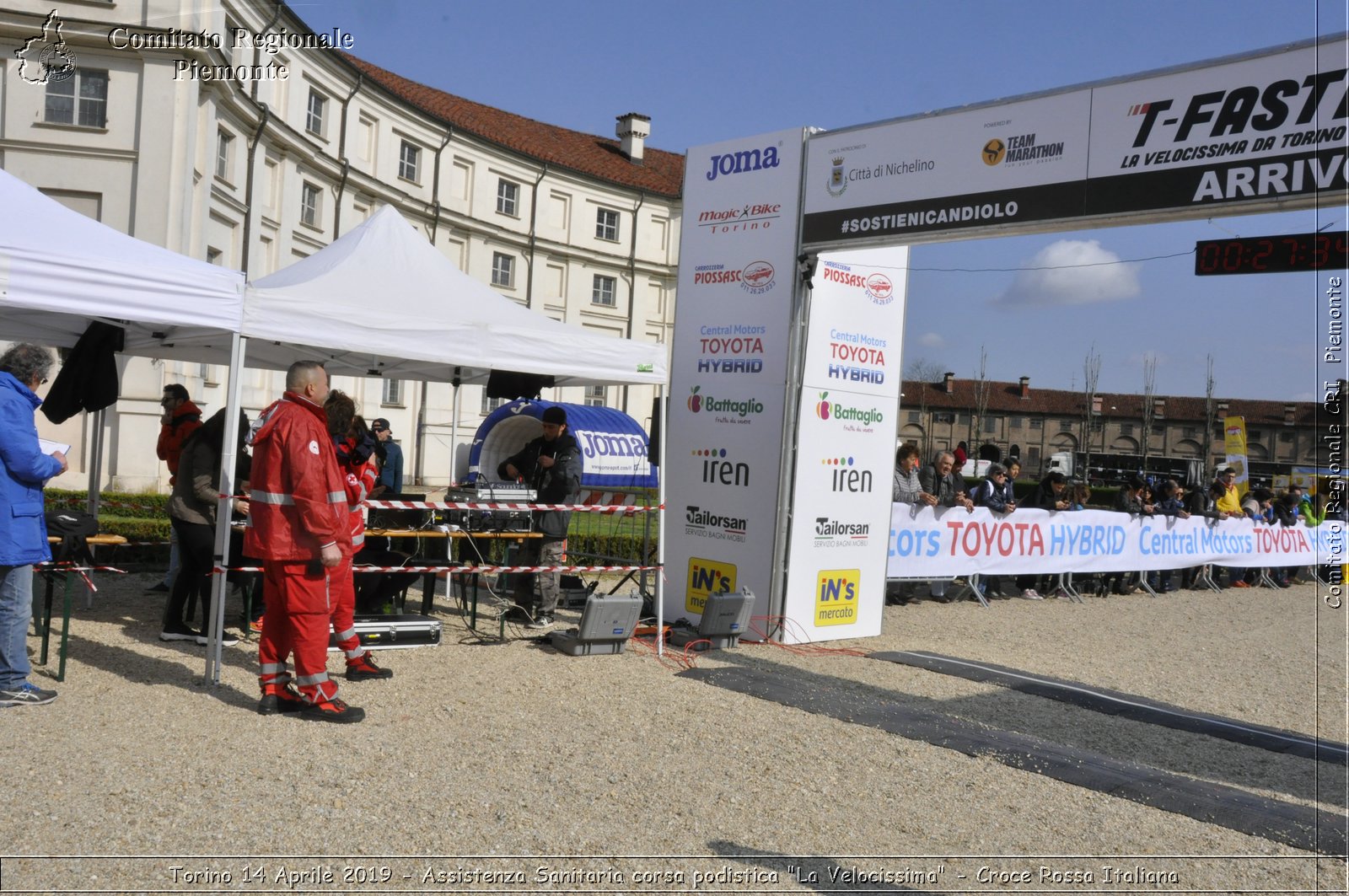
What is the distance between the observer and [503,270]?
145 ft

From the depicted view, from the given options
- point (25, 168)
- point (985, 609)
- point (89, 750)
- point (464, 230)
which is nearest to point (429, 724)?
point (89, 750)

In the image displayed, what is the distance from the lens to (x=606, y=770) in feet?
18.5

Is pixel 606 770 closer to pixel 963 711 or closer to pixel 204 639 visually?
pixel 963 711

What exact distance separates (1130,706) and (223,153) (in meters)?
26.4

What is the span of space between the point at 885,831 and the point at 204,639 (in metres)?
5.80

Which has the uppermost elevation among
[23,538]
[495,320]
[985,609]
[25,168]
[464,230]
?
[464,230]

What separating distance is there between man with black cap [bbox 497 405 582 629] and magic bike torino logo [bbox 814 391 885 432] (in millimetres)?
2416

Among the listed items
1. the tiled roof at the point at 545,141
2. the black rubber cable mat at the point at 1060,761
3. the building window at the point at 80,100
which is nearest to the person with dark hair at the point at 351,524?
the black rubber cable mat at the point at 1060,761

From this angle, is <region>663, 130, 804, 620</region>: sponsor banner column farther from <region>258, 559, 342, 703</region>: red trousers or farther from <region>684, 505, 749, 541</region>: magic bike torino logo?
<region>258, 559, 342, 703</region>: red trousers

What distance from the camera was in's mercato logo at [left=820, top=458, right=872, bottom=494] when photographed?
1032 centimetres

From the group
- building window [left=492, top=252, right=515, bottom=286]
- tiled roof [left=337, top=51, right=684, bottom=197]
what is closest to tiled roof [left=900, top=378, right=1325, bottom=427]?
tiled roof [left=337, top=51, right=684, bottom=197]

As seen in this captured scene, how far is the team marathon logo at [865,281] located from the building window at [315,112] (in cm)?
2743

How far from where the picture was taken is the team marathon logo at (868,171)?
30.3ft

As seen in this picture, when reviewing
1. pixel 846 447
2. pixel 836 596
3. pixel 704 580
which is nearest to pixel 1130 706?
pixel 836 596
